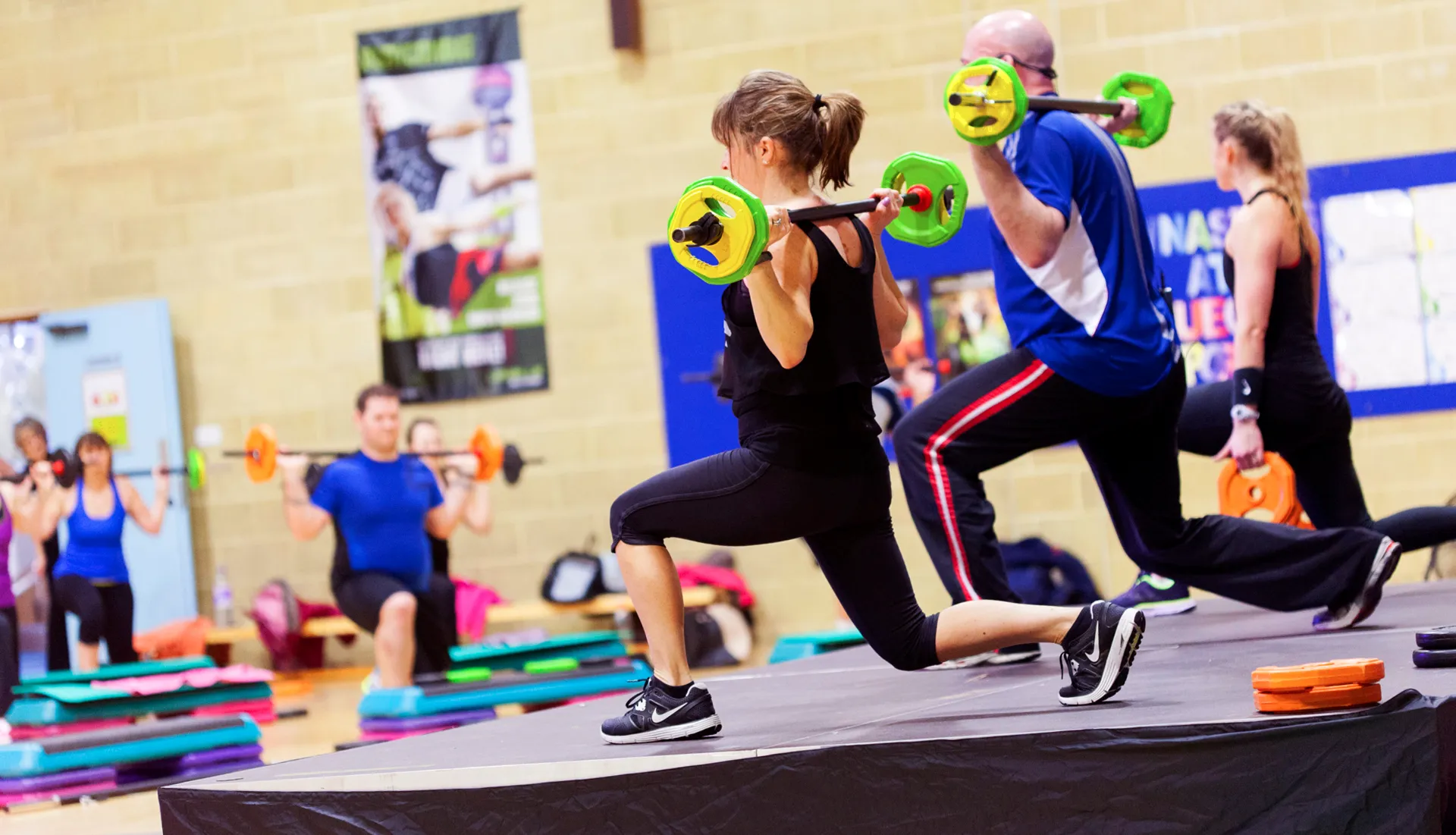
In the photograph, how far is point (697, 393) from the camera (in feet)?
26.7

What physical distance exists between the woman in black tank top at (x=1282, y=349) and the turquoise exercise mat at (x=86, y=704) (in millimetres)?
3676

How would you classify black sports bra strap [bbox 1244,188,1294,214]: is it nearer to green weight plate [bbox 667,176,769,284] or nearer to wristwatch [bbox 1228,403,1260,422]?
wristwatch [bbox 1228,403,1260,422]

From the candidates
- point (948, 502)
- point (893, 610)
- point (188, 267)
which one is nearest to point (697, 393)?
point (188, 267)

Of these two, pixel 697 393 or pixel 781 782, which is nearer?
pixel 781 782

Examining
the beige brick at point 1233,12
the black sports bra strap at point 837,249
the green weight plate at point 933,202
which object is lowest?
the black sports bra strap at point 837,249

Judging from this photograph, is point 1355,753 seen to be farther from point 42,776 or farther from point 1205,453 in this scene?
point 42,776

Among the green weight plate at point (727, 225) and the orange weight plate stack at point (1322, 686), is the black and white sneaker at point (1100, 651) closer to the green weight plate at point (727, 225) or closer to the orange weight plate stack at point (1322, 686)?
the orange weight plate stack at point (1322, 686)

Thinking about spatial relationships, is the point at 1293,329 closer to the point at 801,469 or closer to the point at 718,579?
the point at 801,469

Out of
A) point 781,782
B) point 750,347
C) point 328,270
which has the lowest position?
point 781,782

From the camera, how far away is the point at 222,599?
872cm

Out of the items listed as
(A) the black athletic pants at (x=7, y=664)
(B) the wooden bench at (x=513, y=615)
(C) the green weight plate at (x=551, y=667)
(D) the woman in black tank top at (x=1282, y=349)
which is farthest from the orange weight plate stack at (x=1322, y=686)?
(B) the wooden bench at (x=513, y=615)

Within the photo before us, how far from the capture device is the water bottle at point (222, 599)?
8719mm

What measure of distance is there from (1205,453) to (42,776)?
370 cm

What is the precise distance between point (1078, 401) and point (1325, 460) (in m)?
0.91
